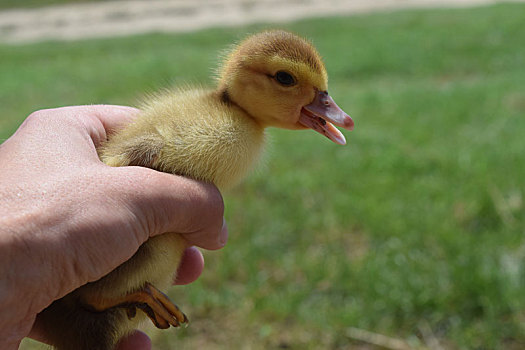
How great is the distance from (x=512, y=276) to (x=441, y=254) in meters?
0.44

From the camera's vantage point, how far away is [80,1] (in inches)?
769

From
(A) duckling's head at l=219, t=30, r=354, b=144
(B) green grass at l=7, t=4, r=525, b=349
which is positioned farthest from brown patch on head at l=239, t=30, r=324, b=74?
(B) green grass at l=7, t=4, r=525, b=349

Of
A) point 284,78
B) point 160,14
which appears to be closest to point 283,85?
point 284,78

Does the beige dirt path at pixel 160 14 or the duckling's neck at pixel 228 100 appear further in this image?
the beige dirt path at pixel 160 14

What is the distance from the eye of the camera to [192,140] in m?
1.66

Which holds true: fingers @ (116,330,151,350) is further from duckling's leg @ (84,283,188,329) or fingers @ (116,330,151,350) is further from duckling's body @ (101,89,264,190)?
duckling's body @ (101,89,264,190)

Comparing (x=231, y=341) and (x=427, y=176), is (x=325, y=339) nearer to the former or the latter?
(x=231, y=341)

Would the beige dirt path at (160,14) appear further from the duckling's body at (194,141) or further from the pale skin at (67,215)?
the pale skin at (67,215)

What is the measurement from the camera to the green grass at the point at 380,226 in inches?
118

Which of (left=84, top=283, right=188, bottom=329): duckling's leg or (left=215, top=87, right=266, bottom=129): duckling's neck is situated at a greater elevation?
(left=215, top=87, right=266, bottom=129): duckling's neck

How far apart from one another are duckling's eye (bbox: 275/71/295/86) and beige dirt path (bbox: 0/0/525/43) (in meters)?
12.5

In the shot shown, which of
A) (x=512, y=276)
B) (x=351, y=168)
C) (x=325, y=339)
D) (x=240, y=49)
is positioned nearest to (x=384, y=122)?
(x=351, y=168)

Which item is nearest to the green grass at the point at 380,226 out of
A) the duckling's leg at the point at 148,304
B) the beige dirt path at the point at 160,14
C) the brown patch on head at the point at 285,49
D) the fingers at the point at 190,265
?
the brown patch on head at the point at 285,49

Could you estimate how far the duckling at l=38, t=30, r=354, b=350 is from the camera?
1.57 meters
